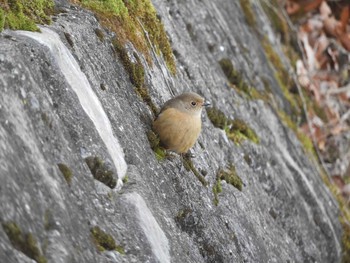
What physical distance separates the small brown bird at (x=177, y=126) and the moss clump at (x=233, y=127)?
1.28 meters

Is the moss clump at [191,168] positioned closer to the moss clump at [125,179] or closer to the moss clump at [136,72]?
the moss clump at [136,72]

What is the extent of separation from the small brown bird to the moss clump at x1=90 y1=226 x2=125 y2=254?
1.55 meters

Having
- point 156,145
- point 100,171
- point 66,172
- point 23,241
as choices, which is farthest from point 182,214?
point 23,241

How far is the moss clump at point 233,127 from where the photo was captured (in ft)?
21.7

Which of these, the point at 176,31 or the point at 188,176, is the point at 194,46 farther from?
the point at 188,176

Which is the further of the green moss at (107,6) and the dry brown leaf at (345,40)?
the dry brown leaf at (345,40)

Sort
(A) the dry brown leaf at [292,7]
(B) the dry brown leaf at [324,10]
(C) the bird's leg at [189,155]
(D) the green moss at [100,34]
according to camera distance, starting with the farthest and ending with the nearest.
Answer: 1. (B) the dry brown leaf at [324,10]
2. (A) the dry brown leaf at [292,7]
3. (C) the bird's leg at [189,155]
4. (D) the green moss at [100,34]

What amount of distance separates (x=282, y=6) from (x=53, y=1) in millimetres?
6672

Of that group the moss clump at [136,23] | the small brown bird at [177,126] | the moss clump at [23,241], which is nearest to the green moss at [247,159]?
the moss clump at [136,23]

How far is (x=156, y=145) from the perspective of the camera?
4.98 metres

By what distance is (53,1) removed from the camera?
4867 millimetres

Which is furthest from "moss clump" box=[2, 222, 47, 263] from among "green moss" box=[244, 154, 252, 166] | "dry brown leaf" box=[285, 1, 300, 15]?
"dry brown leaf" box=[285, 1, 300, 15]

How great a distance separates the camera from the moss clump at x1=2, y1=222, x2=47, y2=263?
9.88 ft

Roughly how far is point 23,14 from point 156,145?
1.35 m
